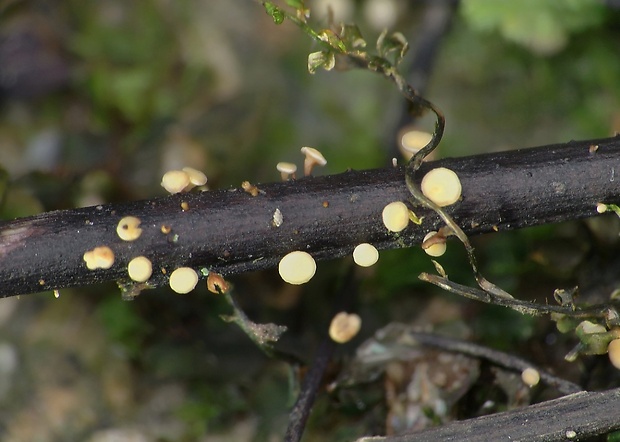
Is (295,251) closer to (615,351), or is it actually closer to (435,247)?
(435,247)

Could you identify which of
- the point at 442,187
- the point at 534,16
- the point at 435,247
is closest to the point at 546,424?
the point at 435,247

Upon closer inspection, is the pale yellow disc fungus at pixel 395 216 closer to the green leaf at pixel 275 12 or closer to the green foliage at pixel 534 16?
the green leaf at pixel 275 12

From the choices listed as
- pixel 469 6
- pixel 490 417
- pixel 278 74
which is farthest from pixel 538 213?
pixel 278 74

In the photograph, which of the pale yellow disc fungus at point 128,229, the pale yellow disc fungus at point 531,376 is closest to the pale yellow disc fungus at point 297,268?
the pale yellow disc fungus at point 128,229

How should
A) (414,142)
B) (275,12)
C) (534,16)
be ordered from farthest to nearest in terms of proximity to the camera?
1. (534,16)
2. (414,142)
3. (275,12)

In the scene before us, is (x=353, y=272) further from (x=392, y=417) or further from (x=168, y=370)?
(x=168, y=370)
